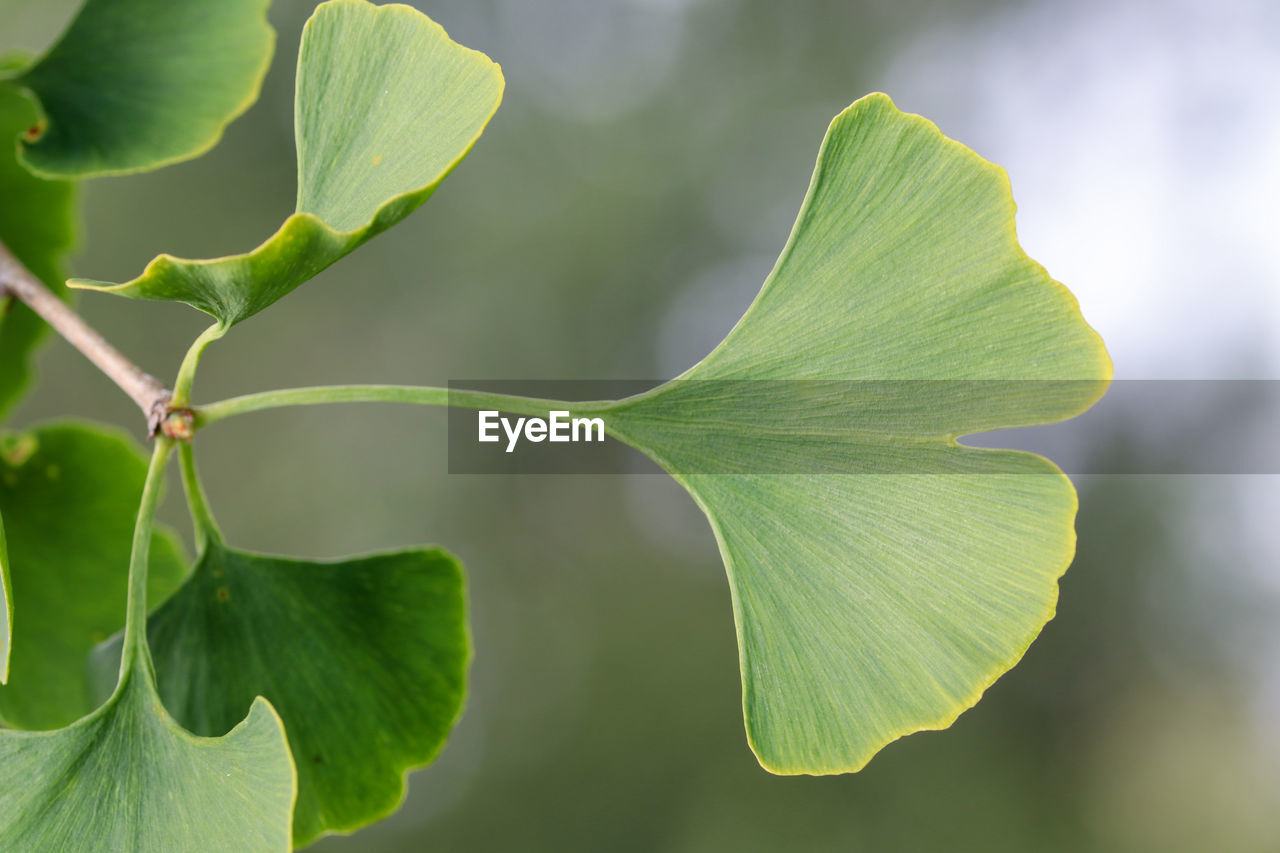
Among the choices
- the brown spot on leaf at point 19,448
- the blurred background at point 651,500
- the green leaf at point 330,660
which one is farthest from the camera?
the blurred background at point 651,500

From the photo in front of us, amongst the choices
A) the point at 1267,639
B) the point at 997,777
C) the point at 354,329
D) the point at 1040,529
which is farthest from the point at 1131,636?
the point at 1040,529

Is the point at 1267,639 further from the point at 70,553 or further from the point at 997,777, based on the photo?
the point at 70,553

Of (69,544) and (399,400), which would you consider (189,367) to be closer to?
(399,400)

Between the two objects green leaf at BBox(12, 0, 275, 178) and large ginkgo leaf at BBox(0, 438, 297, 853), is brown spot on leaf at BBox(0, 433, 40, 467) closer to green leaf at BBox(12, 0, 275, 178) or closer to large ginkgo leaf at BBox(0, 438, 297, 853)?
green leaf at BBox(12, 0, 275, 178)

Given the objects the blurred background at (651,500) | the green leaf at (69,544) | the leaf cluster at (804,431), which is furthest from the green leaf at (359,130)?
the blurred background at (651,500)

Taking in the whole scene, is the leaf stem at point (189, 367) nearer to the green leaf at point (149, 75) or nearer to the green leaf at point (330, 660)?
the green leaf at point (330, 660)

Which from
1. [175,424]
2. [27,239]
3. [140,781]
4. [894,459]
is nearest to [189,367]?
[175,424]
